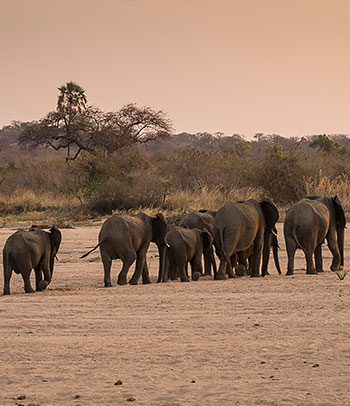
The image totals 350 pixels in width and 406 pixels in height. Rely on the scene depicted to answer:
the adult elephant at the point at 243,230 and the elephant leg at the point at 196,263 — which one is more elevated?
the adult elephant at the point at 243,230

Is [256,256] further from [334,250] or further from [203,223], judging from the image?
[334,250]

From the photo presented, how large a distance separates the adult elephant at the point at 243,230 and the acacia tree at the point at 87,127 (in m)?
35.1

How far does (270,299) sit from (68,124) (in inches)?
1634

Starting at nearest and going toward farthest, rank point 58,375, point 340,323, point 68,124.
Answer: point 58,375 < point 340,323 < point 68,124

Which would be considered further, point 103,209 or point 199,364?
point 103,209

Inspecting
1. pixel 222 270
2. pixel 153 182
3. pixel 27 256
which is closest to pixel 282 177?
pixel 153 182

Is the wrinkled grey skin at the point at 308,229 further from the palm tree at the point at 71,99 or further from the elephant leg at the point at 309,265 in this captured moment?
the palm tree at the point at 71,99

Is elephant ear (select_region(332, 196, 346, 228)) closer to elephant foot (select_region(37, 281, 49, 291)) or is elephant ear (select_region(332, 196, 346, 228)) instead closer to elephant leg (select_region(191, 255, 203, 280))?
elephant leg (select_region(191, 255, 203, 280))

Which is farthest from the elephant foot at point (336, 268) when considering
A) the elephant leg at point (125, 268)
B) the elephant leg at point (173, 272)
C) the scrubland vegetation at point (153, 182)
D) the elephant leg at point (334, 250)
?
the scrubland vegetation at point (153, 182)

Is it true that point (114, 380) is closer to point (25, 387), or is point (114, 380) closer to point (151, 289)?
point (25, 387)

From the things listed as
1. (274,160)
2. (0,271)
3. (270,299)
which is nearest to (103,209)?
(274,160)

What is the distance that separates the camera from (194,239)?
1235 centimetres

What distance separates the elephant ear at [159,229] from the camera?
12094 millimetres

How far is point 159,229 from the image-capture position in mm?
12180
